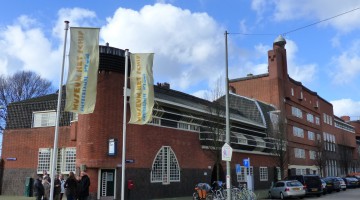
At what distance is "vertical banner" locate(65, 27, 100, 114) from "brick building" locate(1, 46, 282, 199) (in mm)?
8958

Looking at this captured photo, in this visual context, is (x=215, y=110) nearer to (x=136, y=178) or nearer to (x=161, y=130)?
(x=161, y=130)

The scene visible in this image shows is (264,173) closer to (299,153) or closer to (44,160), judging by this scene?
(299,153)

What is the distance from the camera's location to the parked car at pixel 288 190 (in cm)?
2888

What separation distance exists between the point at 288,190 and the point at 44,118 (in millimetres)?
18975

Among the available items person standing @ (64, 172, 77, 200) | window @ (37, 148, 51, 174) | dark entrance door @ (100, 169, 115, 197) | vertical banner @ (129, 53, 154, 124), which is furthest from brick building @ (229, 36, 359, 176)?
person standing @ (64, 172, 77, 200)

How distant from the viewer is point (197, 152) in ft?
106

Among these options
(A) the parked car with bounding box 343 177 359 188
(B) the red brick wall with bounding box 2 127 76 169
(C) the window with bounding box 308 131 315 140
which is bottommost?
(A) the parked car with bounding box 343 177 359 188

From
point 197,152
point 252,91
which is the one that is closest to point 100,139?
point 197,152

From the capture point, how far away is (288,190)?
28.9 meters

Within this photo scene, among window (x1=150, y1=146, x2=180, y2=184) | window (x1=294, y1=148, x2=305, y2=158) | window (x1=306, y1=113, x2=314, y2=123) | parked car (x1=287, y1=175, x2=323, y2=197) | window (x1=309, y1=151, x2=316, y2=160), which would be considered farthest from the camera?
window (x1=306, y1=113, x2=314, y2=123)

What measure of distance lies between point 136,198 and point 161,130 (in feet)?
17.5

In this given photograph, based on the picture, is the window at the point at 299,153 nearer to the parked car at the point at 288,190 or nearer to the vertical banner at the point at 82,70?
the parked car at the point at 288,190

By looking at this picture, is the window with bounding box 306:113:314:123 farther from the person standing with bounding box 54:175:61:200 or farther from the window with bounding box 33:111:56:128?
the person standing with bounding box 54:175:61:200

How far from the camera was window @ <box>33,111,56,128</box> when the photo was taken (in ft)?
97.8
